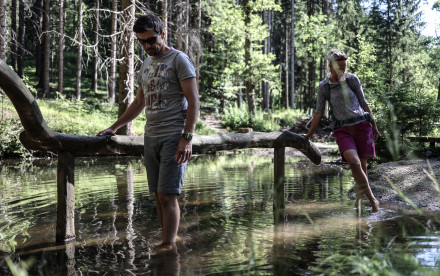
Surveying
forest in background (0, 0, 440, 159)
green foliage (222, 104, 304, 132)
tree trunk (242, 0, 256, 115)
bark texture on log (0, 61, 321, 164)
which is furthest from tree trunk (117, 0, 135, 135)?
tree trunk (242, 0, 256, 115)

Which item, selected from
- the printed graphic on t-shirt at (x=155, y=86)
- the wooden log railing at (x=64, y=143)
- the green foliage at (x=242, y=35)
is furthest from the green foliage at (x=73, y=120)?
the printed graphic on t-shirt at (x=155, y=86)

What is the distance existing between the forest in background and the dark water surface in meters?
1.28

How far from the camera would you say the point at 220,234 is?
4.68 m

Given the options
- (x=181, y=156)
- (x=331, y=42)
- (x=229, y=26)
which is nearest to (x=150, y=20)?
(x=181, y=156)

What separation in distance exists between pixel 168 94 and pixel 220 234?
5.59ft

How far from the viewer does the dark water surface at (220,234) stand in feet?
10.9

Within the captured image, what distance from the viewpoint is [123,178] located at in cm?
993

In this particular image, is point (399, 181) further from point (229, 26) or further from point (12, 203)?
point (229, 26)

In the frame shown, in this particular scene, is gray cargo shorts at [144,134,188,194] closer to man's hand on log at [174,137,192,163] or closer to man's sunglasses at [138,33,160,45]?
man's hand on log at [174,137,192,163]

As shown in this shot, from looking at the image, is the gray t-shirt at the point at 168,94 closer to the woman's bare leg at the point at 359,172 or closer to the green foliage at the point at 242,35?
the woman's bare leg at the point at 359,172

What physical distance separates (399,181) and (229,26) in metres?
20.6

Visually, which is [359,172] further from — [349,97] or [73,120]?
[73,120]

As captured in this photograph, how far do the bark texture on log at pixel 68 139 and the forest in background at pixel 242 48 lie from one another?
1900mm

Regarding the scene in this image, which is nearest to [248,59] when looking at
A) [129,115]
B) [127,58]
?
[127,58]
